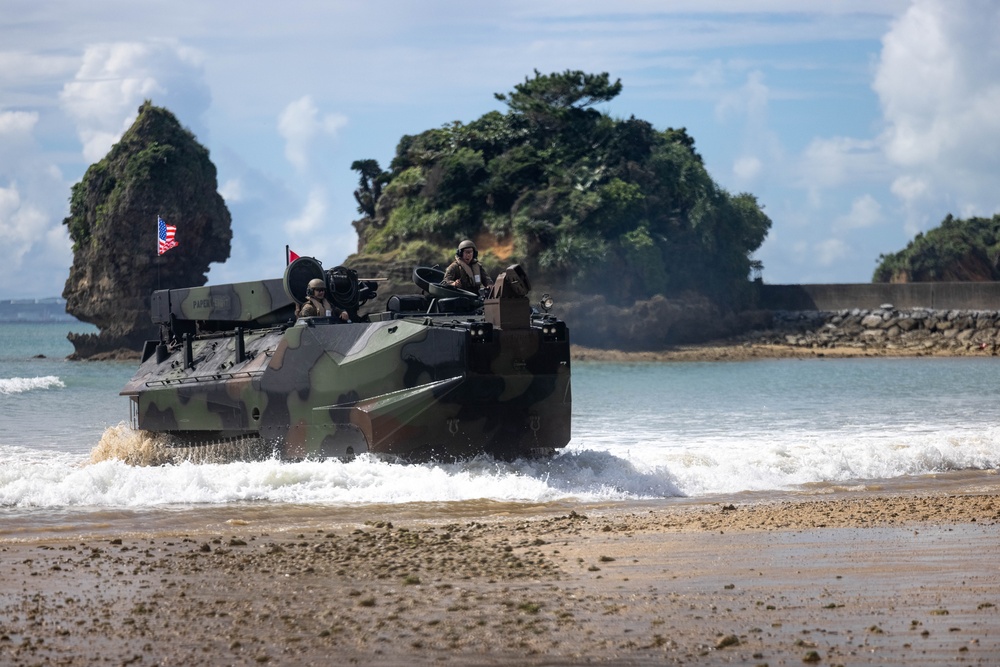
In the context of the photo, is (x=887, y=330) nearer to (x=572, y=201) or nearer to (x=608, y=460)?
(x=572, y=201)

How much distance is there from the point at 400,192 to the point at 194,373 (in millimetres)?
42897

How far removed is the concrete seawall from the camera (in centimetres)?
5981

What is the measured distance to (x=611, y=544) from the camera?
1025 centimetres

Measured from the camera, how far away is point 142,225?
202 ft

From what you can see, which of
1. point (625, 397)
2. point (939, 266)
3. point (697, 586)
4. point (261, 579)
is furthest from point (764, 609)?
point (939, 266)

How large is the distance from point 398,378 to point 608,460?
3.05 meters

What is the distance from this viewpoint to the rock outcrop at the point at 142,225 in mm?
61156

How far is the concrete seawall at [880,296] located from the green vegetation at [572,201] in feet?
6.90

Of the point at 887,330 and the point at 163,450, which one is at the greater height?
the point at 887,330

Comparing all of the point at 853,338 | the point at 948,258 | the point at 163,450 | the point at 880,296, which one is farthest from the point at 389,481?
the point at 948,258

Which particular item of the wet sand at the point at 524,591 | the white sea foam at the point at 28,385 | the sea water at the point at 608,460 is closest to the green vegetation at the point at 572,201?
the white sea foam at the point at 28,385

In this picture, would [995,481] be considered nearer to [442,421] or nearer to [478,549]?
[442,421]

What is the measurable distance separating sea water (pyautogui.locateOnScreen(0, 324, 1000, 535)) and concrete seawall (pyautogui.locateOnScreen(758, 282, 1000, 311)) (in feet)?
87.8

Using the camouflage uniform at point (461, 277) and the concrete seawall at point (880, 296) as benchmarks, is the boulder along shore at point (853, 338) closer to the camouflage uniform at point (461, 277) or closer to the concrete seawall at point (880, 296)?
the concrete seawall at point (880, 296)
